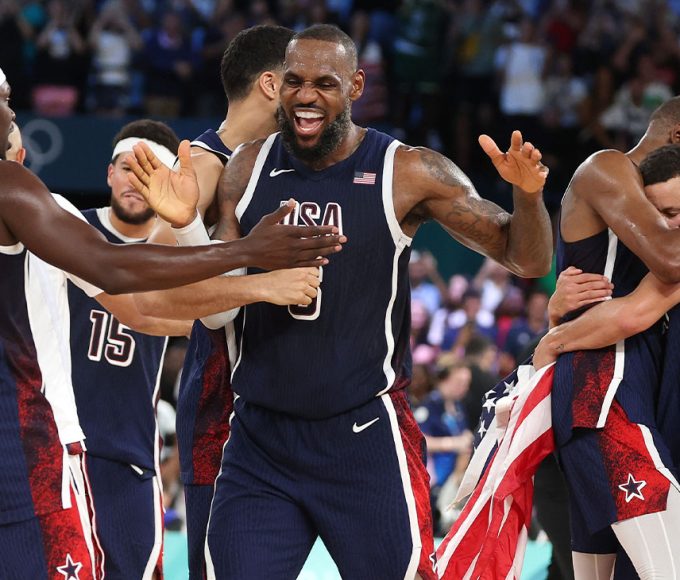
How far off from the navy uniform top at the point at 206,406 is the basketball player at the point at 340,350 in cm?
45

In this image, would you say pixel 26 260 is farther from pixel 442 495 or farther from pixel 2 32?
pixel 2 32

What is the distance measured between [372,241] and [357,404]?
22.9 inches

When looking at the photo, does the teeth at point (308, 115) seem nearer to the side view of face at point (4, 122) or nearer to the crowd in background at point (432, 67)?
the side view of face at point (4, 122)

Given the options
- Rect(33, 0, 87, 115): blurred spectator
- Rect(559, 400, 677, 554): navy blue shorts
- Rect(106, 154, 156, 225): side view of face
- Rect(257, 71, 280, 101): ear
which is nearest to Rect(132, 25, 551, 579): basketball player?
Rect(559, 400, 677, 554): navy blue shorts

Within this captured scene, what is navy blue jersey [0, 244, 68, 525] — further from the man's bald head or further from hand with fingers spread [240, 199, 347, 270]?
the man's bald head

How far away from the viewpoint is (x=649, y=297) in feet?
16.0

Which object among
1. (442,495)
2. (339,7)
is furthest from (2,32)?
(442,495)

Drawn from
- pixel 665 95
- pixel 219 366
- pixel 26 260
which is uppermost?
pixel 665 95

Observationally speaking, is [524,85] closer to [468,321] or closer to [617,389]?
[468,321]

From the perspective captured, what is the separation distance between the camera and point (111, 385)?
A: 5.73m

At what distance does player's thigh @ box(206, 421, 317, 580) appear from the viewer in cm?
446

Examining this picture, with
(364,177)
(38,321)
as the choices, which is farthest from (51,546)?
(364,177)

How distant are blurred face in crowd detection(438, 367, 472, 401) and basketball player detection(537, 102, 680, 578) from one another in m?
6.37

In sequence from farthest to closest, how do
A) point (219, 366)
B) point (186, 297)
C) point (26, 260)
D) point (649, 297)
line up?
point (219, 366), point (649, 297), point (186, 297), point (26, 260)
